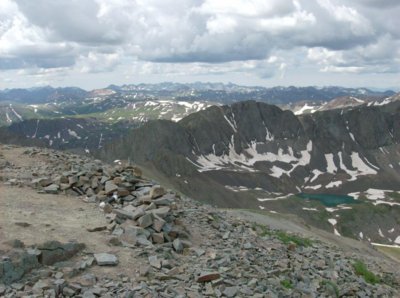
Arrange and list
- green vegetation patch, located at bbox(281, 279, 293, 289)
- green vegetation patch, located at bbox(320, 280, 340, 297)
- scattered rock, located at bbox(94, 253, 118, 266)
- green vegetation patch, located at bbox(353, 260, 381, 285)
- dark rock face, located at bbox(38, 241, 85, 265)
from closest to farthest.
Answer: dark rock face, located at bbox(38, 241, 85, 265), scattered rock, located at bbox(94, 253, 118, 266), green vegetation patch, located at bbox(281, 279, 293, 289), green vegetation patch, located at bbox(320, 280, 340, 297), green vegetation patch, located at bbox(353, 260, 381, 285)

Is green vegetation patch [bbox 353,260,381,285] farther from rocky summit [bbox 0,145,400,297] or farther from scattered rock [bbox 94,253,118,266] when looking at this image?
scattered rock [bbox 94,253,118,266]

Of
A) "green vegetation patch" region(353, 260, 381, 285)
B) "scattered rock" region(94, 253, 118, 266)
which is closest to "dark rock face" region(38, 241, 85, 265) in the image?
"scattered rock" region(94, 253, 118, 266)

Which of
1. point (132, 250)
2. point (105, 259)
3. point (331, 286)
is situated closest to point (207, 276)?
point (132, 250)

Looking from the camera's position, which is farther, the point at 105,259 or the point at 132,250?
the point at 132,250

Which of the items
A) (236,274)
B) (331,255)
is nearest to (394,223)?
(331,255)

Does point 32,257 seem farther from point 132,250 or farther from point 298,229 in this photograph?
point 298,229

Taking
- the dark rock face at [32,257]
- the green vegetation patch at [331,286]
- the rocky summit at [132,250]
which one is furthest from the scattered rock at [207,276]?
the green vegetation patch at [331,286]

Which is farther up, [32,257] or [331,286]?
[32,257]

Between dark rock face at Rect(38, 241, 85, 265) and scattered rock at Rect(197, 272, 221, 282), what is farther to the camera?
scattered rock at Rect(197, 272, 221, 282)

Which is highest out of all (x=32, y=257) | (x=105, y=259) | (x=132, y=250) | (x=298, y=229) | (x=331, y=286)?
(x=32, y=257)
